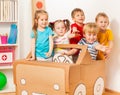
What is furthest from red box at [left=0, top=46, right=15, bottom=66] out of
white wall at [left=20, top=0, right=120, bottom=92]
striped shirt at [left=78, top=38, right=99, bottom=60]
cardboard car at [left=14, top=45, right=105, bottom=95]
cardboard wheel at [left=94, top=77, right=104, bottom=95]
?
cardboard wheel at [left=94, top=77, right=104, bottom=95]

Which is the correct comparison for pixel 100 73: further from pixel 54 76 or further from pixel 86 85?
pixel 54 76

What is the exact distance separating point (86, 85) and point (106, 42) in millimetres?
606

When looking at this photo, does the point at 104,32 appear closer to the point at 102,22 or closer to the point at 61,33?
the point at 102,22

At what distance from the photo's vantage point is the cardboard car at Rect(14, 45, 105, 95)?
200 cm

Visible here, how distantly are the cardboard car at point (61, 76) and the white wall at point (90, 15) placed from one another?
38 centimetres

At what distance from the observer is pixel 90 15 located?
3.03 metres

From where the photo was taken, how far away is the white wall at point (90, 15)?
106 inches

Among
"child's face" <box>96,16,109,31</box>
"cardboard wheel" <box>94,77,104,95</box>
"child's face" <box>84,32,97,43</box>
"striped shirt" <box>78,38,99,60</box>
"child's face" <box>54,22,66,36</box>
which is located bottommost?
"cardboard wheel" <box>94,77,104,95</box>

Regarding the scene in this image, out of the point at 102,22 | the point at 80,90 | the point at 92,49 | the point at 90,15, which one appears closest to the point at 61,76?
the point at 80,90

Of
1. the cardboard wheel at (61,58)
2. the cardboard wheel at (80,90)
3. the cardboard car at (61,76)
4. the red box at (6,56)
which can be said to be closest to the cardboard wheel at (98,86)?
the cardboard car at (61,76)

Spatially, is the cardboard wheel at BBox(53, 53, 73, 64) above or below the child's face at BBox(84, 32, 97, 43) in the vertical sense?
below

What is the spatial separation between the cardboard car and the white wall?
1.24 feet

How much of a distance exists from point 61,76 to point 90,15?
121cm

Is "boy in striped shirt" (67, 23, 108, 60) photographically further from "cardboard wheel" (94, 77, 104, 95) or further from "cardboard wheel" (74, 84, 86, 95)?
"cardboard wheel" (74, 84, 86, 95)
